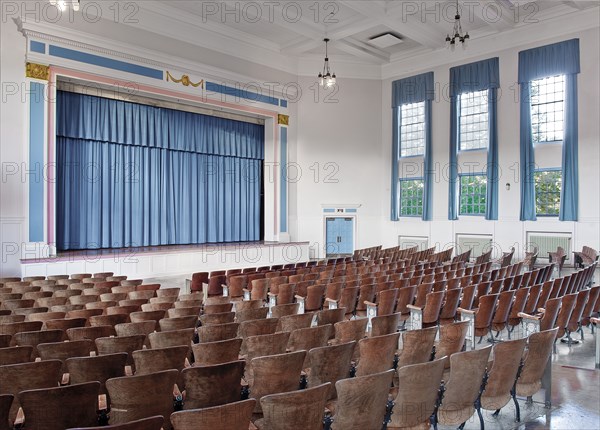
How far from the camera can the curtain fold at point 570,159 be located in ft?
42.0

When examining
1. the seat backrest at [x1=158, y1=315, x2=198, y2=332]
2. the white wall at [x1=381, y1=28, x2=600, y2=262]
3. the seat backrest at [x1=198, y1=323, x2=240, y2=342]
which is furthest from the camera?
the white wall at [x1=381, y1=28, x2=600, y2=262]

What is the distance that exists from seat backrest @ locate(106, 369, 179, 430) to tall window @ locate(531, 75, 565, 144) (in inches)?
538

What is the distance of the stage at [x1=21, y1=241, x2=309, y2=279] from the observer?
10320 millimetres

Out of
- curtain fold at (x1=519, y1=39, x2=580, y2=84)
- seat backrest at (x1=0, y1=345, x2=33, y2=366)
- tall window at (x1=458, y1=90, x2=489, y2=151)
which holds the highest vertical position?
curtain fold at (x1=519, y1=39, x2=580, y2=84)

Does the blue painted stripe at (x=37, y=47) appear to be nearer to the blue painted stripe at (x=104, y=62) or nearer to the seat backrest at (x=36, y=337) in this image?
the blue painted stripe at (x=104, y=62)

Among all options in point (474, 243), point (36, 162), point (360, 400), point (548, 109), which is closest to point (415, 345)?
point (360, 400)

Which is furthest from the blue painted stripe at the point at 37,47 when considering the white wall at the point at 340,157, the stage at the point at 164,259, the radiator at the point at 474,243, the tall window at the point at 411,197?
the radiator at the point at 474,243

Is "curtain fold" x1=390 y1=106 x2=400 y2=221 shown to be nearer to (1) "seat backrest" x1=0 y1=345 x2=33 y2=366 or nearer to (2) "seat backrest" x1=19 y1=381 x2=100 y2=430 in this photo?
(1) "seat backrest" x1=0 y1=345 x2=33 y2=366

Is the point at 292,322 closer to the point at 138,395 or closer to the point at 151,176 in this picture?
the point at 138,395

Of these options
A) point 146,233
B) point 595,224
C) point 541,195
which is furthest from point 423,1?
point 146,233

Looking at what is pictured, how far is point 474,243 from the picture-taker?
48.6ft

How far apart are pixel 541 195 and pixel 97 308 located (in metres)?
12.6

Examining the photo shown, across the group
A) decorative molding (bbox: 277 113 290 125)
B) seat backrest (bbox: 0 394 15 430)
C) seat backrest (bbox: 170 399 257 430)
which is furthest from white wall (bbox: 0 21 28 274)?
seat backrest (bbox: 170 399 257 430)

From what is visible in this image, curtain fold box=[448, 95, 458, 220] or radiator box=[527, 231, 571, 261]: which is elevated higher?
curtain fold box=[448, 95, 458, 220]
